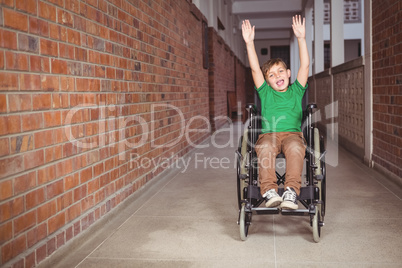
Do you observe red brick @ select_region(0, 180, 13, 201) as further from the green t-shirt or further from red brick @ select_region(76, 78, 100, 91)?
the green t-shirt

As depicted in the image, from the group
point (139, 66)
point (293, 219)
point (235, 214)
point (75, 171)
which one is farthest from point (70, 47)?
point (293, 219)

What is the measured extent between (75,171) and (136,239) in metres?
0.51

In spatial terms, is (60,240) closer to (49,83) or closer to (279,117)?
(49,83)

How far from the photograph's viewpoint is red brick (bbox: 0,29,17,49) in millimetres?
1632

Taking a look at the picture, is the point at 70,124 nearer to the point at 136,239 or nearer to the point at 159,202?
the point at 136,239

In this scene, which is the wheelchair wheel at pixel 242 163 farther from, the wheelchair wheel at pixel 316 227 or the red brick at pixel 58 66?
the red brick at pixel 58 66

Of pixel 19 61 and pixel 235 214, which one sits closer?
pixel 19 61

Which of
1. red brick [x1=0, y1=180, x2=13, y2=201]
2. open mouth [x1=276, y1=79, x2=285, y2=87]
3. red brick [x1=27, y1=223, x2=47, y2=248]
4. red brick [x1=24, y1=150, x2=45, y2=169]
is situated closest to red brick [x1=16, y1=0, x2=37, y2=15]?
red brick [x1=24, y1=150, x2=45, y2=169]

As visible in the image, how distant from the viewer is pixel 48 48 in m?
2.01

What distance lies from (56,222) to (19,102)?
660 millimetres

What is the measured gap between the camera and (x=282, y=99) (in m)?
2.74

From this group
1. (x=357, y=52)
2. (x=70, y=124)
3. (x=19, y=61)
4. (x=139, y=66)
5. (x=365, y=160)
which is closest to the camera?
(x=19, y=61)

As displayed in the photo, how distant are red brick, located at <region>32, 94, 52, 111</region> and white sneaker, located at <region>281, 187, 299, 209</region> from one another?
4.16 feet

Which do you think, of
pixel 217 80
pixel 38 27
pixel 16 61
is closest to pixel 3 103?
pixel 16 61
